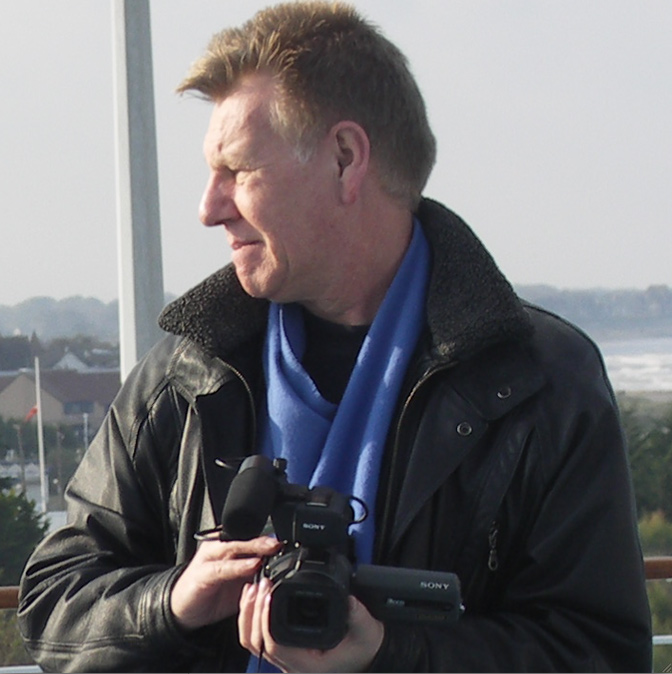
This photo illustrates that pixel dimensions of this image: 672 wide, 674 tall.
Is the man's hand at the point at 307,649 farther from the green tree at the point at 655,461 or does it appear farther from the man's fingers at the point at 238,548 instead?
the green tree at the point at 655,461

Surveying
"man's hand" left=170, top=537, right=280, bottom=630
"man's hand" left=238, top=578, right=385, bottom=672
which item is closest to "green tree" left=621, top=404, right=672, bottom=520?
"man's hand" left=170, top=537, right=280, bottom=630

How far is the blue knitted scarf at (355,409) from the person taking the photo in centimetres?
249

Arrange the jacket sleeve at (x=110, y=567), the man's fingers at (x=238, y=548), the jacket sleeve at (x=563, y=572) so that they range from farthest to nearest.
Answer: the jacket sleeve at (x=110, y=567) → the jacket sleeve at (x=563, y=572) → the man's fingers at (x=238, y=548)

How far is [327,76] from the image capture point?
2.59 m

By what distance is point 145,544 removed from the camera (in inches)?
105

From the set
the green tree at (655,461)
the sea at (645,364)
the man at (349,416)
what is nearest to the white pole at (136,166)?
the man at (349,416)

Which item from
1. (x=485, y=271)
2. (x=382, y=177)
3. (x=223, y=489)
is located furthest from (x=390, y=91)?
(x=223, y=489)

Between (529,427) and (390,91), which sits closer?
(529,427)

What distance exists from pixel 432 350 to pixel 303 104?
1.72 ft

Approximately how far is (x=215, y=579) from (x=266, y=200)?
27.8 inches

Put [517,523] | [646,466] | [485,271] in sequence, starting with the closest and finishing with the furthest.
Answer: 1. [517,523]
2. [485,271]
3. [646,466]

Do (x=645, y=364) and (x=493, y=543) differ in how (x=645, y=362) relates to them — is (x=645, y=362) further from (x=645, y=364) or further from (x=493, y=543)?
(x=493, y=543)

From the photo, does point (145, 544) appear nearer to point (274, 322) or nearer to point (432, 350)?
point (274, 322)

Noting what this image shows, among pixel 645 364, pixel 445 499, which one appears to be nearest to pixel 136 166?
pixel 445 499
